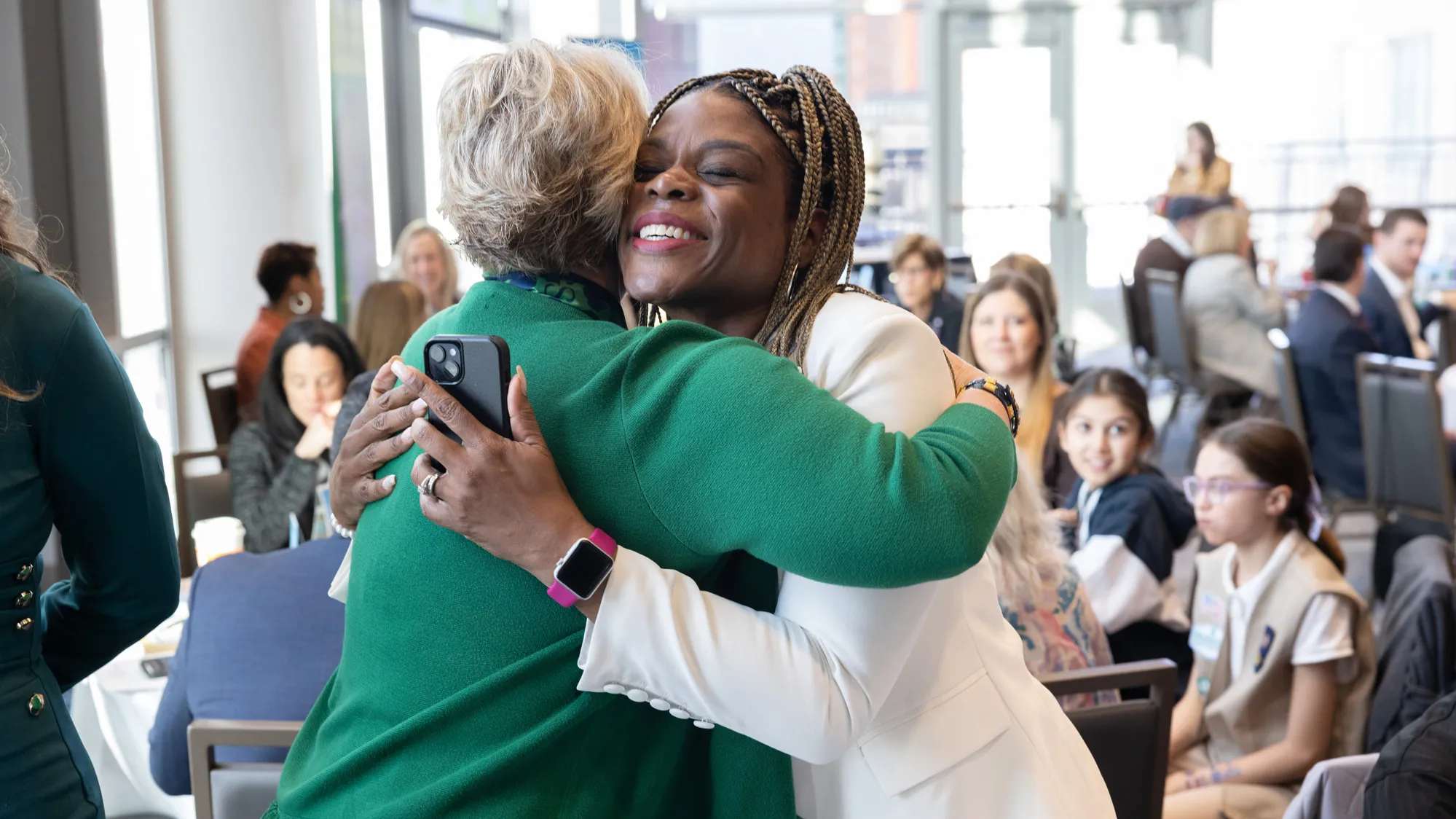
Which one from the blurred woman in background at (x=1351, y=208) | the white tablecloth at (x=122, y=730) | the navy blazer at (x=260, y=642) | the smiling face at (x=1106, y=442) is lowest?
the white tablecloth at (x=122, y=730)

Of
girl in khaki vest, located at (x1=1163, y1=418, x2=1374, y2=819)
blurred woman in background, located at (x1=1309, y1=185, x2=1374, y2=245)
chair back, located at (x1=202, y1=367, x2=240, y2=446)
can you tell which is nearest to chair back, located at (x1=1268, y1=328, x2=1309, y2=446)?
girl in khaki vest, located at (x1=1163, y1=418, x2=1374, y2=819)

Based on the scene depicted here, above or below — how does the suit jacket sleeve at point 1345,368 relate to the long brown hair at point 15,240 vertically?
below

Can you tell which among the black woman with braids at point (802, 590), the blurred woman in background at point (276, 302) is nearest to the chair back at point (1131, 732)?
the black woman with braids at point (802, 590)

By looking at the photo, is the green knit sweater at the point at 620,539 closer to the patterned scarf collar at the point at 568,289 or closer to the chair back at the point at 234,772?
the patterned scarf collar at the point at 568,289

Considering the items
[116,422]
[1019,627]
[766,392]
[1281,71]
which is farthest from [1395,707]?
[1281,71]

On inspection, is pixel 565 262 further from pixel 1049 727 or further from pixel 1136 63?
pixel 1136 63

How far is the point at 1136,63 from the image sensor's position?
38.0 ft

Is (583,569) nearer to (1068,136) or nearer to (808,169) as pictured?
(808,169)

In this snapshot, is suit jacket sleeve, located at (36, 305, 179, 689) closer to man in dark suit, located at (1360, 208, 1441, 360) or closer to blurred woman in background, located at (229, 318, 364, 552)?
blurred woman in background, located at (229, 318, 364, 552)

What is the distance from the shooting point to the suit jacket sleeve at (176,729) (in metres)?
2.20

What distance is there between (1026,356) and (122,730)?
2.53m

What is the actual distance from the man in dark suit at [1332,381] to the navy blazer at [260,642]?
13.8ft

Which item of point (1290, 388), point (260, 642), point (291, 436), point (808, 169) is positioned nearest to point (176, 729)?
point (260, 642)

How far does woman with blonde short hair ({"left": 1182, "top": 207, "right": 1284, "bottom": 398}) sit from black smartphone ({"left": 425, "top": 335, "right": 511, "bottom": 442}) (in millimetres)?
6232
